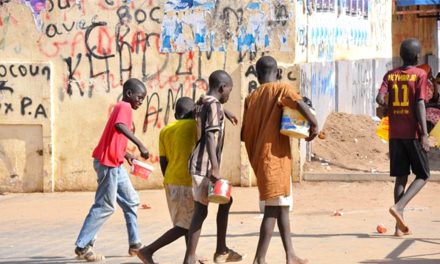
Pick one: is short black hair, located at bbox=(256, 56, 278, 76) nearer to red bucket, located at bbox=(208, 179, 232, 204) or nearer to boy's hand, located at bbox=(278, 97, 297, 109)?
boy's hand, located at bbox=(278, 97, 297, 109)

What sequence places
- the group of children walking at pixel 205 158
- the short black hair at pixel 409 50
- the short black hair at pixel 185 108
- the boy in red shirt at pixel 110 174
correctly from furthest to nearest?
the short black hair at pixel 409 50 → the boy in red shirt at pixel 110 174 → the short black hair at pixel 185 108 → the group of children walking at pixel 205 158

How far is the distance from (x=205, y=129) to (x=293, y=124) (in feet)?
2.16

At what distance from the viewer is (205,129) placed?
7883 millimetres

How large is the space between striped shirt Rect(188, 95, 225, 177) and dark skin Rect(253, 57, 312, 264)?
18.9 inches

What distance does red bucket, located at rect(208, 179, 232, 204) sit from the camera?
7.77 metres

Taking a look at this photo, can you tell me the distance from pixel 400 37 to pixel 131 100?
17.1 meters

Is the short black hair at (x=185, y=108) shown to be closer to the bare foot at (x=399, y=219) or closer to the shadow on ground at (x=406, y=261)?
the shadow on ground at (x=406, y=261)

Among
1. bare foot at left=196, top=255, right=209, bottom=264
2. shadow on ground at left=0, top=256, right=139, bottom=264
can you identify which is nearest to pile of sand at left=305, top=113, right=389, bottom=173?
shadow on ground at left=0, top=256, right=139, bottom=264

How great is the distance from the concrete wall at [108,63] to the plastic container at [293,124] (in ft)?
18.3

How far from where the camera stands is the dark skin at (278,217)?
25.7ft

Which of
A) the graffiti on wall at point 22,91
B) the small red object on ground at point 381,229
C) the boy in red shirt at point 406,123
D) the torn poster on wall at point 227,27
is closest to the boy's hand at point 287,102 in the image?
the boy in red shirt at point 406,123

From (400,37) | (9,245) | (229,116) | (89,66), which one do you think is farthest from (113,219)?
(400,37)

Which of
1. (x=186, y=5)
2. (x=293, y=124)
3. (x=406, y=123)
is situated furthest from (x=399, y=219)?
(x=186, y=5)

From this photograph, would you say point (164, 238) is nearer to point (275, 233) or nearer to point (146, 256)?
point (146, 256)
